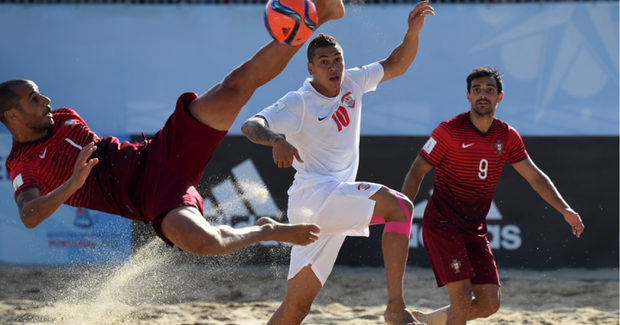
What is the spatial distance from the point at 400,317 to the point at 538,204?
159 inches

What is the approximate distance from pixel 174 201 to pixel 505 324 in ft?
11.0

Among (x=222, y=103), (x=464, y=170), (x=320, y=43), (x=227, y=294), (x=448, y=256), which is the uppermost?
(x=320, y=43)

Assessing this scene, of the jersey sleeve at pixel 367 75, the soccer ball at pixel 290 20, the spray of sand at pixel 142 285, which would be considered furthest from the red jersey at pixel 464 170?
the spray of sand at pixel 142 285

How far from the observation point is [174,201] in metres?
3.09

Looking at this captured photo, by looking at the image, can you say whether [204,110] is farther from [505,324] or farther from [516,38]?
[516,38]

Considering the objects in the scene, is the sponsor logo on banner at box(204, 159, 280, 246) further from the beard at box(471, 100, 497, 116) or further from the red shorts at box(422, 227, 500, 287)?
the beard at box(471, 100, 497, 116)

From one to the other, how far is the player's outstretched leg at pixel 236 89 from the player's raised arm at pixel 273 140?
0.44ft

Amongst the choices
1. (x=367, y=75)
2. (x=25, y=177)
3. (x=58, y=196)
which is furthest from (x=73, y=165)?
(x=367, y=75)

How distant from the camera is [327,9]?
12.3 feet

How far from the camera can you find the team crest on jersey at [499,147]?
4.00m

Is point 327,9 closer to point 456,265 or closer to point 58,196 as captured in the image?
point 456,265

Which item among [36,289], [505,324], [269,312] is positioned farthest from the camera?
[36,289]

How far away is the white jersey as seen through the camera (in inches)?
142

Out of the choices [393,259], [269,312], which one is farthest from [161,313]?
[393,259]
